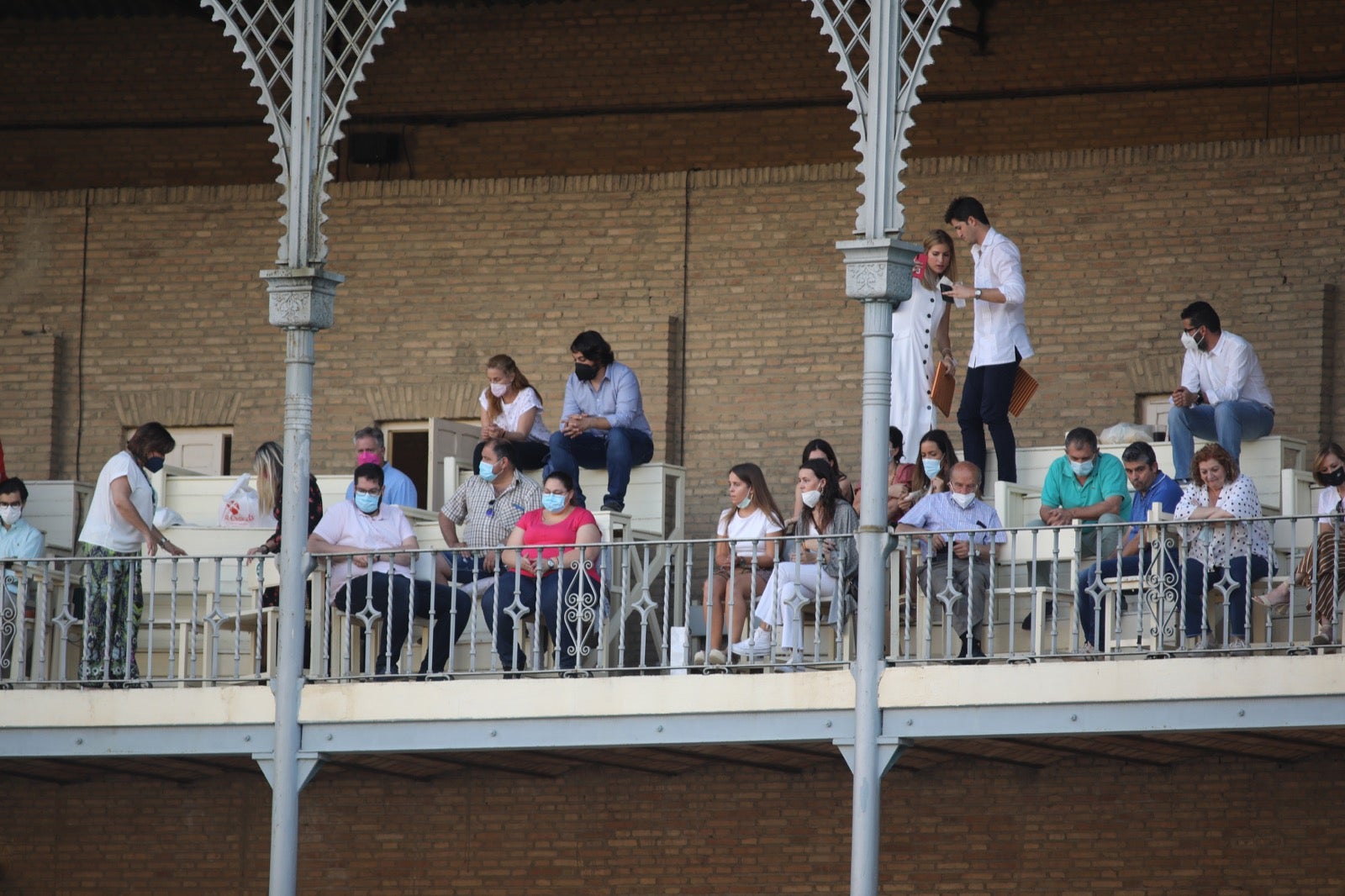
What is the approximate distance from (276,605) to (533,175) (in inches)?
247

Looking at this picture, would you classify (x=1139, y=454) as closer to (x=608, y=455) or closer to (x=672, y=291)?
(x=608, y=455)

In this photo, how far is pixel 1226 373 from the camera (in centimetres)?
1446

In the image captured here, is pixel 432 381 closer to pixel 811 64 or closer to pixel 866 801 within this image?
pixel 811 64

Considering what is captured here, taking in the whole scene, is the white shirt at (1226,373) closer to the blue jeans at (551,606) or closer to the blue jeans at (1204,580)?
the blue jeans at (1204,580)

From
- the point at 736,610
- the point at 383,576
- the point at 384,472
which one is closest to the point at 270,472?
the point at 384,472

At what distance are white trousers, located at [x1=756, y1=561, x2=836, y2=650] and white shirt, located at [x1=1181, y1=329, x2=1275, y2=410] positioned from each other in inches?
107

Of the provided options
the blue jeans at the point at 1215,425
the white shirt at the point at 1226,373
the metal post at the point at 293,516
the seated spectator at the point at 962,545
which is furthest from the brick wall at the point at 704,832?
the metal post at the point at 293,516

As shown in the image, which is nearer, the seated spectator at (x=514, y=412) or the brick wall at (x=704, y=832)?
the seated spectator at (x=514, y=412)

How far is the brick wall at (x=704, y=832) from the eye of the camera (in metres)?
16.1

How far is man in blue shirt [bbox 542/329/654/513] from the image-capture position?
15.1 m

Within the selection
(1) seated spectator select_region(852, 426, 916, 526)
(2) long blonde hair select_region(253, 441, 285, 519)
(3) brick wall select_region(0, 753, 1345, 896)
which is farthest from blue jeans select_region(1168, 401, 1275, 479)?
(2) long blonde hair select_region(253, 441, 285, 519)

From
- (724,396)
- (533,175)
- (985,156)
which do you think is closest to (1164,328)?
(985,156)

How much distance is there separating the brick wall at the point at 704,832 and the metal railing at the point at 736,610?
2.80m

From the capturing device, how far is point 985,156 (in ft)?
60.3
